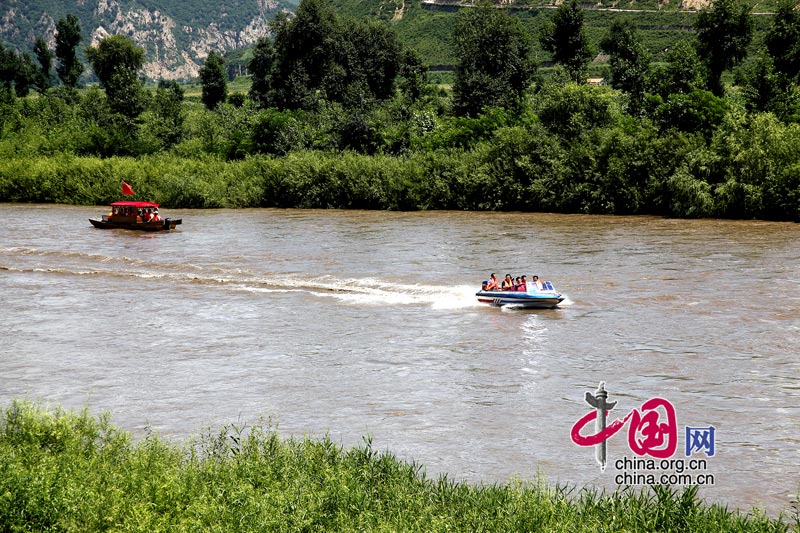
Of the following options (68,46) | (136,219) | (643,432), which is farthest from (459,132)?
(68,46)

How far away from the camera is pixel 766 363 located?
2336 centimetres

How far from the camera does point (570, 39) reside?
72375 millimetres

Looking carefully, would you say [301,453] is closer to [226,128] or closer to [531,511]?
[531,511]

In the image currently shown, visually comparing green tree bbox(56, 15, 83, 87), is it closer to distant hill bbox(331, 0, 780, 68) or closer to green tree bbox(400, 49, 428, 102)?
green tree bbox(400, 49, 428, 102)

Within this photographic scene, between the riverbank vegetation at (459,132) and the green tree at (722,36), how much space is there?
0.13m

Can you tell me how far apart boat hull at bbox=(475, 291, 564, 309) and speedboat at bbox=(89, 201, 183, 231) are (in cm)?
2441

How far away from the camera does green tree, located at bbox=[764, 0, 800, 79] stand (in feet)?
203

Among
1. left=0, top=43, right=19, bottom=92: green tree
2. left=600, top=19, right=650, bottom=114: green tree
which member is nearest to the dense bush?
left=600, top=19, right=650, bottom=114: green tree

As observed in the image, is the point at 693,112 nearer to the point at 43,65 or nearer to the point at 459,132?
the point at 459,132

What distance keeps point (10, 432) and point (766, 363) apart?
16342mm

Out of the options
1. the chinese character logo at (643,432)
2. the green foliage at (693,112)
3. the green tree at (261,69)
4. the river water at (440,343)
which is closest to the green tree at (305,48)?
the green tree at (261,69)

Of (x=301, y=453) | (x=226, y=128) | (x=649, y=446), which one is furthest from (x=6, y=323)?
(x=226, y=128)

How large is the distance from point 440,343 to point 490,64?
52.2m

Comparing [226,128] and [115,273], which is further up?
[226,128]
